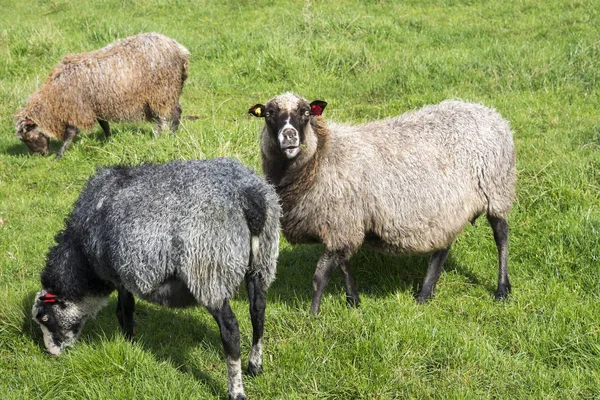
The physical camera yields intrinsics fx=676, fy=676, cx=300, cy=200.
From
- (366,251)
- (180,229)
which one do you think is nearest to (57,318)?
(180,229)

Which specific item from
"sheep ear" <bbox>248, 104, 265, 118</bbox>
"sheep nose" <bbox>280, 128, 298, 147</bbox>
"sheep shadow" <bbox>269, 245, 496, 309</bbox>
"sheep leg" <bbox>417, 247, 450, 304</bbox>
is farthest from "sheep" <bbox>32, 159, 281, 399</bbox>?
"sheep leg" <bbox>417, 247, 450, 304</bbox>

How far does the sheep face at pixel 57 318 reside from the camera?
478 centimetres

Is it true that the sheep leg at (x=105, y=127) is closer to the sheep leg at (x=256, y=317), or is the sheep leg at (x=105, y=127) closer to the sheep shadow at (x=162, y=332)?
the sheep shadow at (x=162, y=332)

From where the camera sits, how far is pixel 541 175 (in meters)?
7.02

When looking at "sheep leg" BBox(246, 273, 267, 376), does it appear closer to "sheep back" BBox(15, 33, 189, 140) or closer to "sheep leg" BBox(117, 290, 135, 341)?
"sheep leg" BBox(117, 290, 135, 341)

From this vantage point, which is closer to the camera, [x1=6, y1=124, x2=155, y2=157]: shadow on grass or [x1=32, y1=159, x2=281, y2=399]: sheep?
[x1=32, y1=159, x2=281, y2=399]: sheep

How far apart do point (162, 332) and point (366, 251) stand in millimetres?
2059

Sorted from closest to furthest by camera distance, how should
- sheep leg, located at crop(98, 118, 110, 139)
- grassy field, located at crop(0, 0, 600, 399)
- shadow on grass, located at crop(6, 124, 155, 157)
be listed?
grassy field, located at crop(0, 0, 600, 399)
shadow on grass, located at crop(6, 124, 155, 157)
sheep leg, located at crop(98, 118, 110, 139)

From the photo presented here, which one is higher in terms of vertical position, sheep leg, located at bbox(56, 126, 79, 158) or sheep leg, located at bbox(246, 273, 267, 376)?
sheep leg, located at bbox(246, 273, 267, 376)

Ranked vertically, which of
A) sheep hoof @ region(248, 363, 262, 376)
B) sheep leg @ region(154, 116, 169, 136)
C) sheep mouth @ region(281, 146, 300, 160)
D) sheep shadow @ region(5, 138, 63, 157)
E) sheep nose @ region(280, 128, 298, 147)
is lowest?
sheep shadow @ region(5, 138, 63, 157)

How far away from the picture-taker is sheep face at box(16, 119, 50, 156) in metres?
9.54

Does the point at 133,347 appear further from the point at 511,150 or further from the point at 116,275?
the point at 511,150

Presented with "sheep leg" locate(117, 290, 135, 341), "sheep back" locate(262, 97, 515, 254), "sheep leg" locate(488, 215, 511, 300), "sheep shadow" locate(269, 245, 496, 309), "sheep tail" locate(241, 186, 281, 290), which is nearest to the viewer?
"sheep tail" locate(241, 186, 281, 290)

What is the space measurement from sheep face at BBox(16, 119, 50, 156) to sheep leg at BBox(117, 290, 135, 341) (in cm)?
549
